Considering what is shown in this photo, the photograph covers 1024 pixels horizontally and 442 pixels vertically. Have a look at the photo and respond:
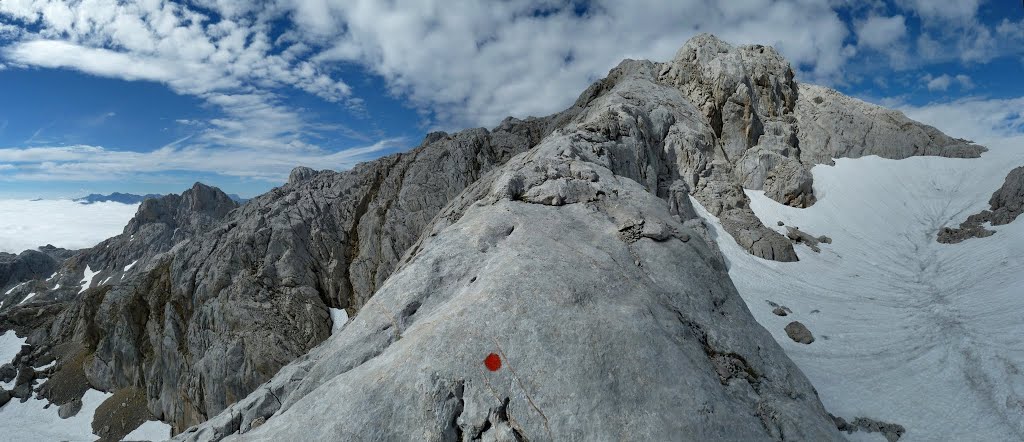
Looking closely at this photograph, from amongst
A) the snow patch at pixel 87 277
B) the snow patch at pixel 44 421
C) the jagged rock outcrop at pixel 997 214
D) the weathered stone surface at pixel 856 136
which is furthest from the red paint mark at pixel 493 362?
the snow patch at pixel 87 277

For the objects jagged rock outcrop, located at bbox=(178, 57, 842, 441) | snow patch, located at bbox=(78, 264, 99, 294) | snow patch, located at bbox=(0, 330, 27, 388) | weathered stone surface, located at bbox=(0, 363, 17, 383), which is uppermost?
jagged rock outcrop, located at bbox=(178, 57, 842, 441)

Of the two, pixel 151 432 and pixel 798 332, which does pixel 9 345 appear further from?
pixel 798 332

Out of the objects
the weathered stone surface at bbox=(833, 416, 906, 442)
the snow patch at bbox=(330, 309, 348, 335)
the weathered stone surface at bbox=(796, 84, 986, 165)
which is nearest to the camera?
the weathered stone surface at bbox=(833, 416, 906, 442)

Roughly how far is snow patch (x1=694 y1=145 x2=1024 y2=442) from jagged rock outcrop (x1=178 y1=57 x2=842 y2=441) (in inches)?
→ 401

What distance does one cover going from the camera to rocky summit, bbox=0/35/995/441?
34.3 ft

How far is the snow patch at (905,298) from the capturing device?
66.0 ft

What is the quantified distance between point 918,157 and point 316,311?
284 ft

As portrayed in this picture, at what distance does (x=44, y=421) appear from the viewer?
57062 mm

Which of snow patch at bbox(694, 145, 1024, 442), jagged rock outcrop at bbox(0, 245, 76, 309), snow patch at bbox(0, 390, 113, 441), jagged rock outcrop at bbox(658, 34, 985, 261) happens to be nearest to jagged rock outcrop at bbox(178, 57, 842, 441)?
snow patch at bbox(694, 145, 1024, 442)

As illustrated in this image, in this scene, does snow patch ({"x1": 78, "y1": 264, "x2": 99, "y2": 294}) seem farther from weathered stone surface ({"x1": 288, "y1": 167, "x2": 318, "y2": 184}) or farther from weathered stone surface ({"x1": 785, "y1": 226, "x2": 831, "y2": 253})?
weathered stone surface ({"x1": 785, "y1": 226, "x2": 831, "y2": 253})

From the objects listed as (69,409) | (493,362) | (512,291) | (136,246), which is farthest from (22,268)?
(493,362)

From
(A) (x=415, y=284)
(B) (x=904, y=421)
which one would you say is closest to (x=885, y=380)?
(B) (x=904, y=421)

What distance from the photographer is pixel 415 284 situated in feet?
49.1

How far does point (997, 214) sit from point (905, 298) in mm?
22355
